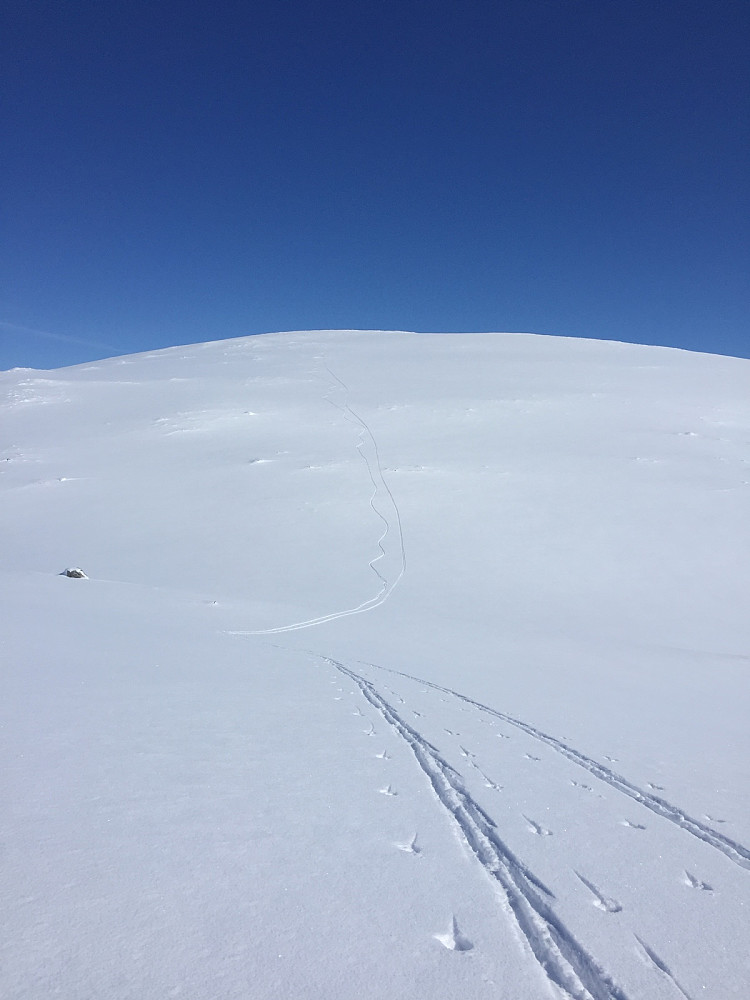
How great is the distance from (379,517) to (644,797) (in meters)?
11.8

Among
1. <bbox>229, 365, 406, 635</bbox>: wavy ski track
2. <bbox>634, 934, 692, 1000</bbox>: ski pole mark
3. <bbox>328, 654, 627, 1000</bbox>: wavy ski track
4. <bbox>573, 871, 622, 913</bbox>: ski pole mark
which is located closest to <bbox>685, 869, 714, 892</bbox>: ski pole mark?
<bbox>573, 871, 622, 913</bbox>: ski pole mark

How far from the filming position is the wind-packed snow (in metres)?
2.76

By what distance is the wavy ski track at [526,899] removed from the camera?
8.89 feet

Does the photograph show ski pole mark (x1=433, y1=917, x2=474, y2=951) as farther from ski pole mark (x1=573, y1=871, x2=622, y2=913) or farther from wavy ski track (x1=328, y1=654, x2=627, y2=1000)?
ski pole mark (x1=573, y1=871, x2=622, y2=913)

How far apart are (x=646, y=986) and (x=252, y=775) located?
2585 mm

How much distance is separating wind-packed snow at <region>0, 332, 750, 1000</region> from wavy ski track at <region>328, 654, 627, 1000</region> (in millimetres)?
14

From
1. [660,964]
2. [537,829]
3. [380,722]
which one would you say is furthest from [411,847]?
[380,722]

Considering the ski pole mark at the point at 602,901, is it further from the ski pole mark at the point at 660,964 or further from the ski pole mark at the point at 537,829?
the ski pole mark at the point at 537,829

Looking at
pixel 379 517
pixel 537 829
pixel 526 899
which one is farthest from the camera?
pixel 379 517

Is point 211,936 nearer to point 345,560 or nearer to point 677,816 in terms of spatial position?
point 677,816

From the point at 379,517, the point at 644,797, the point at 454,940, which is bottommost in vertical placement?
the point at 454,940

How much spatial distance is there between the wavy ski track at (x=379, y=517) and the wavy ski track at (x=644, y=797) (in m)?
4.27

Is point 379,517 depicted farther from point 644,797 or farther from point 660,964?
point 660,964

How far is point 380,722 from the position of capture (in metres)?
5.78
